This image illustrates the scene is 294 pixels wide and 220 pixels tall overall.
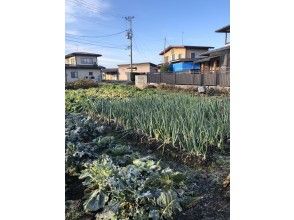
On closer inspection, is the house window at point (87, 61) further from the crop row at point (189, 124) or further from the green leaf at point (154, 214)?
the green leaf at point (154, 214)

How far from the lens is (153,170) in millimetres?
1302

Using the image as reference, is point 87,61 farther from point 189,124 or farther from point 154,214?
point 154,214

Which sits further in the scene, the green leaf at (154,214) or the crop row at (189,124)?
the crop row at (189,124)

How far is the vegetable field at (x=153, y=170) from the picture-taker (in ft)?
3.62

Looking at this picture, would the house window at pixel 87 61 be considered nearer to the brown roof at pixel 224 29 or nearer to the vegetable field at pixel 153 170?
the vegetable field at pixel 153 170

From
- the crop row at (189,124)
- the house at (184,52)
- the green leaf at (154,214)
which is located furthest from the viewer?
the crop row at (189,124)

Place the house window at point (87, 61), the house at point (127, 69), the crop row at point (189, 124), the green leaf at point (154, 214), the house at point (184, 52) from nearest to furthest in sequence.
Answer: the green leaf at point (154, 214) < the house at point (184, 52) < the house window at point (87, 61) < the crop row at point (189, 124) < the house at point (127, 69)

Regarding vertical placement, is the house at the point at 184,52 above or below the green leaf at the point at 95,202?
above

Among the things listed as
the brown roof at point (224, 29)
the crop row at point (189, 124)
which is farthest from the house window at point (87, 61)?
the brown roof at point (224, 29)

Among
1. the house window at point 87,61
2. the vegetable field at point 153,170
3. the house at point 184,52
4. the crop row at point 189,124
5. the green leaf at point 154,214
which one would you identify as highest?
the house at point 184,52

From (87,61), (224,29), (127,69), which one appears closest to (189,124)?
(87,61)

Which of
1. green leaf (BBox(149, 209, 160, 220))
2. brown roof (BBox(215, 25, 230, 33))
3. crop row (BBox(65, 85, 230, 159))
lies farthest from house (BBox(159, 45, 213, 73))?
green leaf (BBox(149, 209, 160, 220))

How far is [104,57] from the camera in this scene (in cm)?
135
